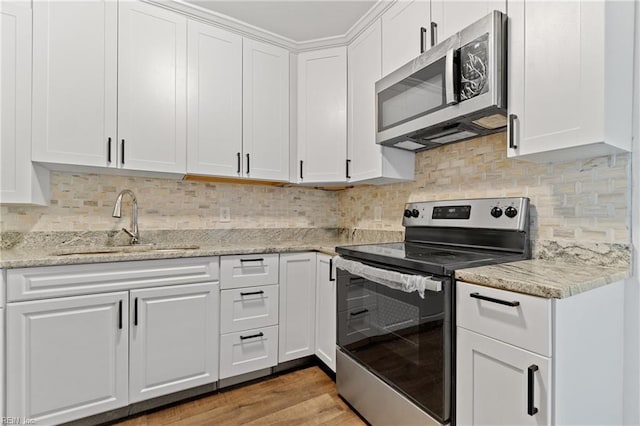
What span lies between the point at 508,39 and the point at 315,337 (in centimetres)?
207

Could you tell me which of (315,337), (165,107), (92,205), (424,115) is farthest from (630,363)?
(92,205)

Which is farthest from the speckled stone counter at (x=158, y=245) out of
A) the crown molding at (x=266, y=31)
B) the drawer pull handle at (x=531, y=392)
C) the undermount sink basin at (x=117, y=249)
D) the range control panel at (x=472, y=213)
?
the crown molding at (x=266, y=31)

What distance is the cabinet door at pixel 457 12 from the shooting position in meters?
1.37

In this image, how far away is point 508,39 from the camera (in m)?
1.31

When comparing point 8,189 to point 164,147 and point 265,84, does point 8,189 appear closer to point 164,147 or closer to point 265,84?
point 164,147

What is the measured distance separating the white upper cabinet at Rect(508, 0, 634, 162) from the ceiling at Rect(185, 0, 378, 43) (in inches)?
45.0

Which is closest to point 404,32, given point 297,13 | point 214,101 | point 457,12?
point 457,12

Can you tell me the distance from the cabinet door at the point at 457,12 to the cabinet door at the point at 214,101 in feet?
4.56

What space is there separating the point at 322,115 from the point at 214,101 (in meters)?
0.82

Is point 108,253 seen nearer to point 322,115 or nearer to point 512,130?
point 322,115

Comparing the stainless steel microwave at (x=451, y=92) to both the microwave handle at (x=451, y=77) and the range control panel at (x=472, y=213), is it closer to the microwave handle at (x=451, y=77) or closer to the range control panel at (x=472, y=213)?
the microwave handle at (x=451, y=77)

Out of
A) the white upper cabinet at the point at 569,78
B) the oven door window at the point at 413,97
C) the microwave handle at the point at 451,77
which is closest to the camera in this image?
the white upper cabinet at the point at 569,78

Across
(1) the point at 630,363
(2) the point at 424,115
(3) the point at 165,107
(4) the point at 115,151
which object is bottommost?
(1) the point at 630,363

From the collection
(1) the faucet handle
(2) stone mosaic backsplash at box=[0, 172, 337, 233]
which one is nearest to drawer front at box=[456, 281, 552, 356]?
(2) stone mosaic backsplash at box=[0, 172, 337, 233]
